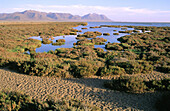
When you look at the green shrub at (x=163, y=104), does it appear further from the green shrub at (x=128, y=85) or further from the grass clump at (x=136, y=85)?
the green shrub at (x=128, y=85)

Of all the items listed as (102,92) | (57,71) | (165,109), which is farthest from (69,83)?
(165,109)

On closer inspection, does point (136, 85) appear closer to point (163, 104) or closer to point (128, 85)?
point (128, 85)

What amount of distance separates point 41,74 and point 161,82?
9355 millimetres

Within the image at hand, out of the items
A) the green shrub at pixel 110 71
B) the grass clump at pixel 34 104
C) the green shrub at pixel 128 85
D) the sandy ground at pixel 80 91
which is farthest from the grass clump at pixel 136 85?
the grass clump at pixel 34 104

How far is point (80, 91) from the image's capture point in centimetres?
946

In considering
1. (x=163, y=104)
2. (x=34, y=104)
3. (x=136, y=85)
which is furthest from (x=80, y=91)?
(x=163, y=104)

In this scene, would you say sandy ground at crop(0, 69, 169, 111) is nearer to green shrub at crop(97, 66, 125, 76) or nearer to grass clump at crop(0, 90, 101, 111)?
grass clump at crop(0, 90, 101, 111)

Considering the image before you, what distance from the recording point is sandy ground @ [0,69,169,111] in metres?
8.10

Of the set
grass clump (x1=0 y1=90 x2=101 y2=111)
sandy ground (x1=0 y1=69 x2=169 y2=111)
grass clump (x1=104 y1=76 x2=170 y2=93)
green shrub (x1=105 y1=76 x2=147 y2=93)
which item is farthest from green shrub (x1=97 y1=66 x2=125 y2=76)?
grass clump (x1=0 y1=90 x2=101 y2=111)

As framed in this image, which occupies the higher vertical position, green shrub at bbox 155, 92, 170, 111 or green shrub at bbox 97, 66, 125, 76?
green shrub at bbox 97, 66, 125, 76

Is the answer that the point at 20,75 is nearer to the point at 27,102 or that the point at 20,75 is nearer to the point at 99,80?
the point at 27,102

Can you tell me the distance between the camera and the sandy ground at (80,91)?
8.10m

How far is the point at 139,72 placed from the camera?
43.3ft

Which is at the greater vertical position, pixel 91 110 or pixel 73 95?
pixel 91 110
